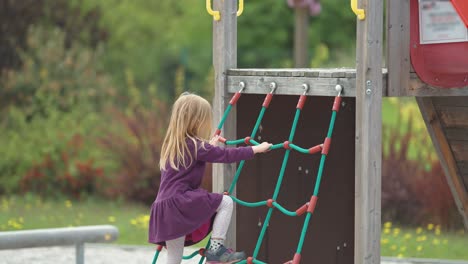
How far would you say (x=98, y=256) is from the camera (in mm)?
8758

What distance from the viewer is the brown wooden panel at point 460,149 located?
7.07 meters

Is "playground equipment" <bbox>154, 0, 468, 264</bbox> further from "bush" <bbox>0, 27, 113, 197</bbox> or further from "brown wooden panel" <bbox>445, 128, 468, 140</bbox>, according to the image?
"bush" <bbox>0, 27, 113, 197</bbox>

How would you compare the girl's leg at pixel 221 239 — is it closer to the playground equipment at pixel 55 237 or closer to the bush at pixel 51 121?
the playground equipment at pixel 55 237

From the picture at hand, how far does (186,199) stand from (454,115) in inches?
79.9

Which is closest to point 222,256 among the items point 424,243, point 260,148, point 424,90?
point 260,148

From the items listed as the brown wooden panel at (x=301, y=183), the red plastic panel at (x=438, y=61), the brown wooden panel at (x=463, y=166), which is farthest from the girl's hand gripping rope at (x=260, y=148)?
the brown wooden panel at (x=463, y=166)

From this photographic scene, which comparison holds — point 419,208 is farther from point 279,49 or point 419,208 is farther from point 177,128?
point 279,49

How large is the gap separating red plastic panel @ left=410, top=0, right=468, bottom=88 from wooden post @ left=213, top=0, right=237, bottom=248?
1.30 meters

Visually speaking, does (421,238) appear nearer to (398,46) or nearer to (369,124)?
(398,46)

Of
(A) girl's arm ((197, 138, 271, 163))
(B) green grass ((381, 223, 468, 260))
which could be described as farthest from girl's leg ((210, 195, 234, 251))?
(B) green grass ((381, 223, 468, 260))

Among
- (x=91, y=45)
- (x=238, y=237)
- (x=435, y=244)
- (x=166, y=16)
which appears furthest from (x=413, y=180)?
(x=166, y=16)

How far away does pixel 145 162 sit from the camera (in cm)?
1230

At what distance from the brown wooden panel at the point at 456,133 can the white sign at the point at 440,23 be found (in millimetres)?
1072

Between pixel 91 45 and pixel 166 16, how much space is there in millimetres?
8655
